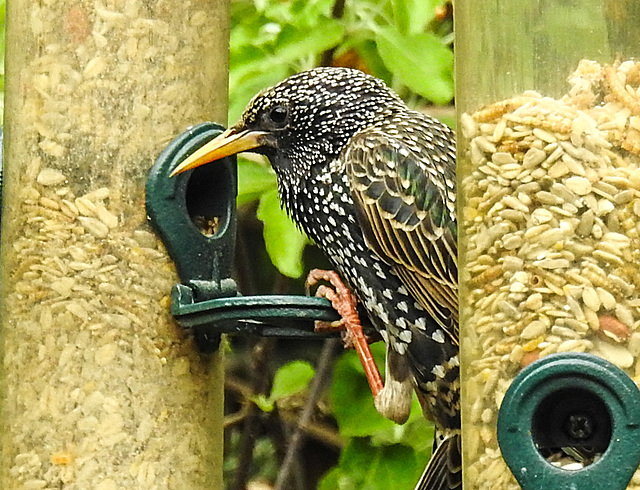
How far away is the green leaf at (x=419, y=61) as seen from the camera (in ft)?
13.0

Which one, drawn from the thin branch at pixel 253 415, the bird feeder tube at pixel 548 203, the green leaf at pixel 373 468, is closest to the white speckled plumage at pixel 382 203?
the green leaf at pixel 373 468

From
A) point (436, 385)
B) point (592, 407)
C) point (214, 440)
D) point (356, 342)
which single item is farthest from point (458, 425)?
point (592, 407)

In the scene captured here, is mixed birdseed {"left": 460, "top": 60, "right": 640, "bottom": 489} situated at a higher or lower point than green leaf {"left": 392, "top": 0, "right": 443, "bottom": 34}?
lower

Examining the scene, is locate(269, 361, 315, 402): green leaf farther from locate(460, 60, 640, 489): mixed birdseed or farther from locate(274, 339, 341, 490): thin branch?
locate(460, 60, 640, 489): mixed birdseed

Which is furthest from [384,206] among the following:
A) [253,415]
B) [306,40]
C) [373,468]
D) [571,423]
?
[253,415]

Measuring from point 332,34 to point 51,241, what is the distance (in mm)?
1119

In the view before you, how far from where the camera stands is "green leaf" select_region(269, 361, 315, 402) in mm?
4352

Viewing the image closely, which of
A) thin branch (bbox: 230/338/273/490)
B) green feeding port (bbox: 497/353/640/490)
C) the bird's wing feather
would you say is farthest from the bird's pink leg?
thin branch (bbox: 230/338/273/490)

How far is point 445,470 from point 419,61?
1.13m

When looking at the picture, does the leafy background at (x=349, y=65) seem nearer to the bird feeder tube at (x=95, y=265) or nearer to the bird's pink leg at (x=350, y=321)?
the bird's pink leg at (x=350, y=321)

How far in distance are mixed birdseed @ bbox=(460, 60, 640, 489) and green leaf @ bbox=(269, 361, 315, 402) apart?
1.78 meters

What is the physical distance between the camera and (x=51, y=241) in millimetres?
3342

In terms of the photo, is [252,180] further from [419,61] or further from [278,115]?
[419,61]

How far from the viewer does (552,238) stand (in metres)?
2.46
